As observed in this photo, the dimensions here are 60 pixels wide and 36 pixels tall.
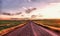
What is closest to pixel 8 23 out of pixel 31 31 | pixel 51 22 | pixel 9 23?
pixel 9 23

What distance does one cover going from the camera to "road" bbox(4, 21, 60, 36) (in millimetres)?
2084

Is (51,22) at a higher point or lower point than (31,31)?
higher

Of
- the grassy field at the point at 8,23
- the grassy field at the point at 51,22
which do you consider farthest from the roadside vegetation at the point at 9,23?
the grassy field at the point at 51,22

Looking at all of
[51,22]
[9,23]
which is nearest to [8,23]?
[9,23]

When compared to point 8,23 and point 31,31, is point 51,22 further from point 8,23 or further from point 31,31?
point 8,23

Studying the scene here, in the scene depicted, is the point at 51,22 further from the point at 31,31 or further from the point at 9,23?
the point at 9,23

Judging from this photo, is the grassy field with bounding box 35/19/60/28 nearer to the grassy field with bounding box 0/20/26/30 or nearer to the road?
the road

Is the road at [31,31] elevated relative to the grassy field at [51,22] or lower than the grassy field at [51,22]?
lower

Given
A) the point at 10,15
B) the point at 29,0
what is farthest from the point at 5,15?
the point at 29,0

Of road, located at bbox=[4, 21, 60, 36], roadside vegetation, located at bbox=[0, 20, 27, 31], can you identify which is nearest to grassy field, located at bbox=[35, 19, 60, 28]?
road, located at bbox=[4, 21, 60, 36]

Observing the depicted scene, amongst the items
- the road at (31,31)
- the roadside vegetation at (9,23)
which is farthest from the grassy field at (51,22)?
the roadside vegetation at (9,23)

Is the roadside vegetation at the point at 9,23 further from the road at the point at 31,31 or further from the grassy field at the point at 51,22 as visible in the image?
the grassy field at the point at 51,22

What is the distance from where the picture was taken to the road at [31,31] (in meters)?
2.08

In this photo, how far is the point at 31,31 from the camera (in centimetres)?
212
